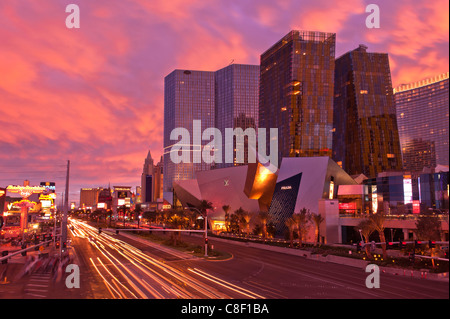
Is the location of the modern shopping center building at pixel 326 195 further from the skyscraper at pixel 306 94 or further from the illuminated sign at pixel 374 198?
the skyscraper at pixel 306 94

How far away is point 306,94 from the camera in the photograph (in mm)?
166000

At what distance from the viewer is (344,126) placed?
646 feet

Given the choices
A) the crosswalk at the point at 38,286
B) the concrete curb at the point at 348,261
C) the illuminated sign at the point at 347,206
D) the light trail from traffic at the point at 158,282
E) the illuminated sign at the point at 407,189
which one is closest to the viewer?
the light trail from traffic at the point at 158,282

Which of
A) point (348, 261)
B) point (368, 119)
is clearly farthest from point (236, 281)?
point (368, 119)

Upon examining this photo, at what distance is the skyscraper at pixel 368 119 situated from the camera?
178 m

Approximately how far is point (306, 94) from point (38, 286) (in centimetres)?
15401

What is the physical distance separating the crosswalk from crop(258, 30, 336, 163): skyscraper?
138m

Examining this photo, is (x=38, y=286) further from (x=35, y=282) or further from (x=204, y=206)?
(x=204, y=206)

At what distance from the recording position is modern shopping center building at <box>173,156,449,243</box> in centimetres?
6669

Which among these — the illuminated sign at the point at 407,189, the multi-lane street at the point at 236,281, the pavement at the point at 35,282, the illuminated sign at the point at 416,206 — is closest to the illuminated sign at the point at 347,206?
the illuminated sign at the point at 407,189

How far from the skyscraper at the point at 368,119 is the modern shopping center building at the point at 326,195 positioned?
92.0 m

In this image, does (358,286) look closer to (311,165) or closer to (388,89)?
(311,165)

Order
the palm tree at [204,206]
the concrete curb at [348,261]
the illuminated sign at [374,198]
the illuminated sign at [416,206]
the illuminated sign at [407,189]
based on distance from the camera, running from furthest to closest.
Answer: the palm tree at [204,206] → the illuminated sign at [374,198] → the illuminated sign at [407,189] → the illuminated sign at [416,206] → the concrete curb at [348,261]

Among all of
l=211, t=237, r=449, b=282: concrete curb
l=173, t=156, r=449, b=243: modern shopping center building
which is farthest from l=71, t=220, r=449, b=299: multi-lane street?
l=173, t=156, r=449, b=243: modern shopping center building
